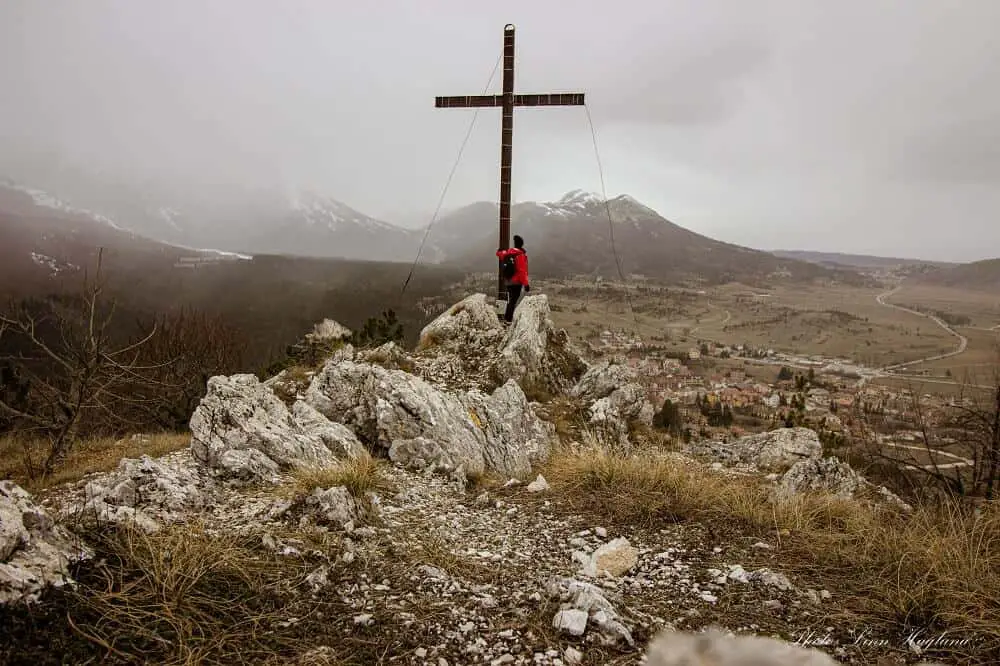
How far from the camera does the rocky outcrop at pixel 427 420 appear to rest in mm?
7816

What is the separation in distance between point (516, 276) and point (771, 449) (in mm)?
7791

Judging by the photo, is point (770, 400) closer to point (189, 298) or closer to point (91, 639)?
point (91, 639)

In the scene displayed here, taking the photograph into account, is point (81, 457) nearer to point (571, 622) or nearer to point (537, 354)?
point (537, 354)

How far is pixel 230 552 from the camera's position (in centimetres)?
368

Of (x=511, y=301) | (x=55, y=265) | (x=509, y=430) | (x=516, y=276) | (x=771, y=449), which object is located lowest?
(x=771, y=449)

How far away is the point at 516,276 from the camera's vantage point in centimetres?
1374

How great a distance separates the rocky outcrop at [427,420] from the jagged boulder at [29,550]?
431 centimetres

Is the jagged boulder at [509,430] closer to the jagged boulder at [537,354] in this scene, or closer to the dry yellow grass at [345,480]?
the jagged boulder at [537,354]

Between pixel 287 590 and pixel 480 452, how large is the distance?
17.1 feet

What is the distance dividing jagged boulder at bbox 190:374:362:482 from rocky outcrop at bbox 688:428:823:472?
8.25m

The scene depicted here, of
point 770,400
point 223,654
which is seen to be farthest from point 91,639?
point 770,400

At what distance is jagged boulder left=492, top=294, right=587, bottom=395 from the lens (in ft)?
40.8

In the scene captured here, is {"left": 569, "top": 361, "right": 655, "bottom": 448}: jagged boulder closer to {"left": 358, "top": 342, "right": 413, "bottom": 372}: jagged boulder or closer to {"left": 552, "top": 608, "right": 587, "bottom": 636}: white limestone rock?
{"left": 358, "top": 342, "right": 413, "bottom": 372}: jagged boulder

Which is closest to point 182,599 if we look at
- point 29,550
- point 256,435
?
point 29,550
